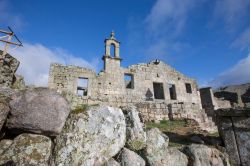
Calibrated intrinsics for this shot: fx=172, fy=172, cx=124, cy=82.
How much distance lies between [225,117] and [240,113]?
15.5 inches

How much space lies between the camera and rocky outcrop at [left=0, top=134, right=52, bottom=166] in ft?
7.56

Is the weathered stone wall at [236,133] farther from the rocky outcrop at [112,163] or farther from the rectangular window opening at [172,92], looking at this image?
the rectangular window opening at [172,92]

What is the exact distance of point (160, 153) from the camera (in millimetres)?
3527

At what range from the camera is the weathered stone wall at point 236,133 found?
4.44m

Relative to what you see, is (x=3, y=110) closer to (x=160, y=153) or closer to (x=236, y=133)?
(x=160, y=153)

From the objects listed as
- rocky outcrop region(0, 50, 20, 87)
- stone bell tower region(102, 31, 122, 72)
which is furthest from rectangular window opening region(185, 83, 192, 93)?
rocky outcrop region(0, 50, 20, 87)

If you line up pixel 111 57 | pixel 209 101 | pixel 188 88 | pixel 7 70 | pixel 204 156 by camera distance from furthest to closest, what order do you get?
pixel 209 101 < pixel 188 88 < pixel 111 57 < pixel 7 70 < pixel 204 156

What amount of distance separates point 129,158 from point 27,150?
1.67 m

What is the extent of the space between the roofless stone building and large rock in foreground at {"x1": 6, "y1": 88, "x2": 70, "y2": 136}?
24.2 feet

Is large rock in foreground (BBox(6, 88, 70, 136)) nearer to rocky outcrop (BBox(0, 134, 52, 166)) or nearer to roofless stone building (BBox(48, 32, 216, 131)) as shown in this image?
rocky outcrop (BBox(0, 134, 52, 166))

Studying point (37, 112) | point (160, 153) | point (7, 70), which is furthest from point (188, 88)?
point (37, 112)

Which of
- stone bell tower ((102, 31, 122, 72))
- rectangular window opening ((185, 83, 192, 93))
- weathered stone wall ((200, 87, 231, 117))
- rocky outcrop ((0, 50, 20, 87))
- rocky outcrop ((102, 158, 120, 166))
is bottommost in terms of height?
rocky outcrop ((102, 158, 120, 166))

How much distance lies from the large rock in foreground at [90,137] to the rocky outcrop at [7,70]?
2234 millimetres

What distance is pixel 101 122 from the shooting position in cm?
313
